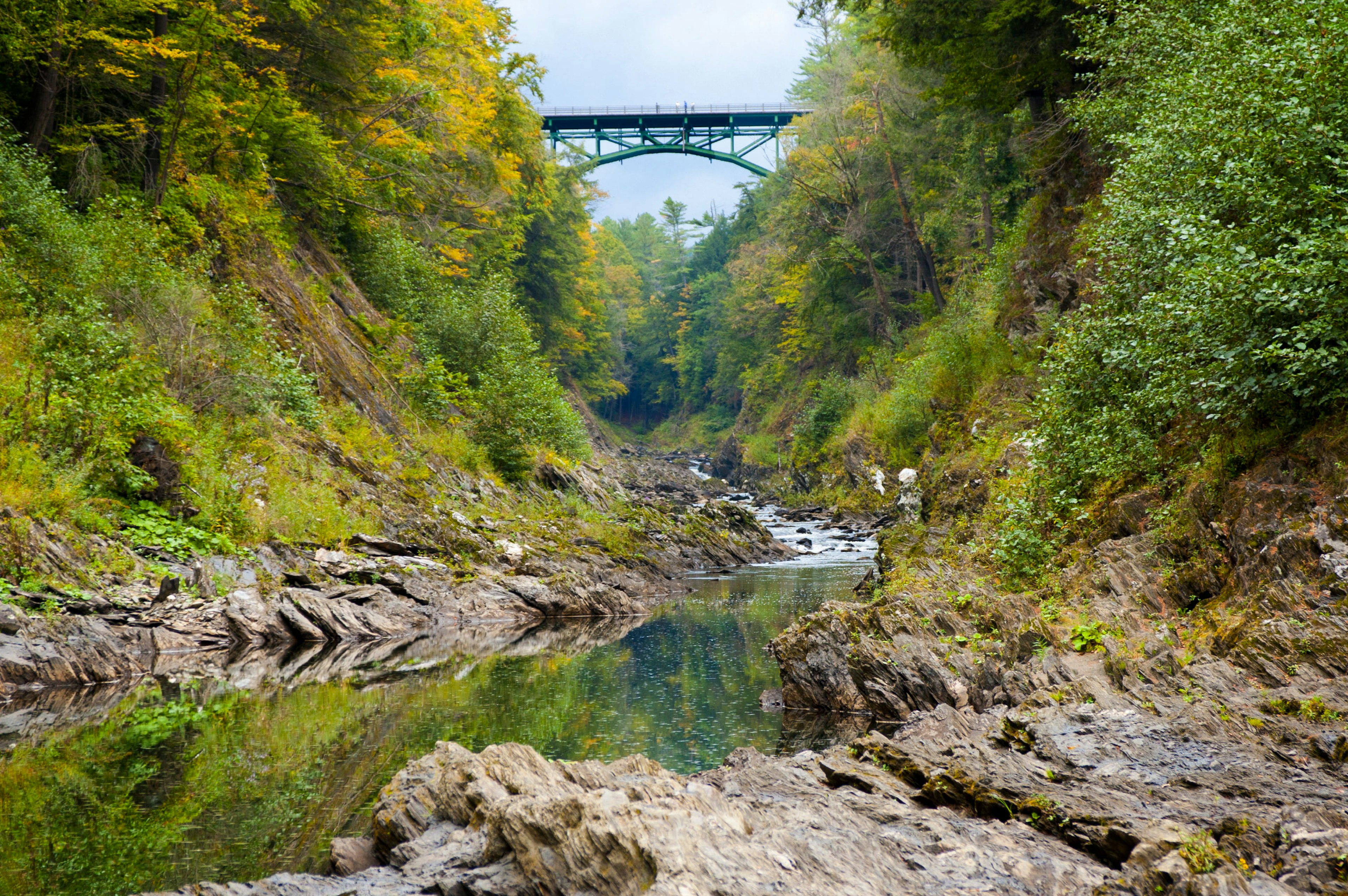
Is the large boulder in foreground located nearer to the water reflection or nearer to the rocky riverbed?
the rocky riverbed

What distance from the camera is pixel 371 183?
24.9 m

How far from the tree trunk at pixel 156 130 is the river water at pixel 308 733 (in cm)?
1132

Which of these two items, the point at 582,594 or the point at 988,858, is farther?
the point at 582,594

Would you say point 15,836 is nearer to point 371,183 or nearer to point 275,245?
point 275,245

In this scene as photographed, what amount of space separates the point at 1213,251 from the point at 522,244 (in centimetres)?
3556

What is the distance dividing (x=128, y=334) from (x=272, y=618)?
5.22 meters

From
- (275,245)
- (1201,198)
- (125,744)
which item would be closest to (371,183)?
(275,245)

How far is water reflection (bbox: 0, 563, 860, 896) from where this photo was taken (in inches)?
213

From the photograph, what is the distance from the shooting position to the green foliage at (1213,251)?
680 cm

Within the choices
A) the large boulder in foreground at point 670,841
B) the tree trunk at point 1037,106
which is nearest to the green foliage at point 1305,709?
the large boulder in foreground at point 670,841

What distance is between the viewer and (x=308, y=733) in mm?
8234

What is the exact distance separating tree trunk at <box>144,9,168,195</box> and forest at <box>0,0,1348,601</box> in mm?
73

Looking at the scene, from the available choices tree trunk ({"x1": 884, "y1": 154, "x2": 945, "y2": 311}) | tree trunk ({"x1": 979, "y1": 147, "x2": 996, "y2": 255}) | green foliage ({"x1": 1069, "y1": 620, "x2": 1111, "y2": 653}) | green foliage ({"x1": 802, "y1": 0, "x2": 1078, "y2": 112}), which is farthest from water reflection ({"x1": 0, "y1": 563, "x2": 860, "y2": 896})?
tree trunk ({"x1": 884, "y1": 154, "x2": 945, "y2": 311})

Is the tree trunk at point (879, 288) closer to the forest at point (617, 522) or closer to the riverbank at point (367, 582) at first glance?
the forest at point (617, 522)
